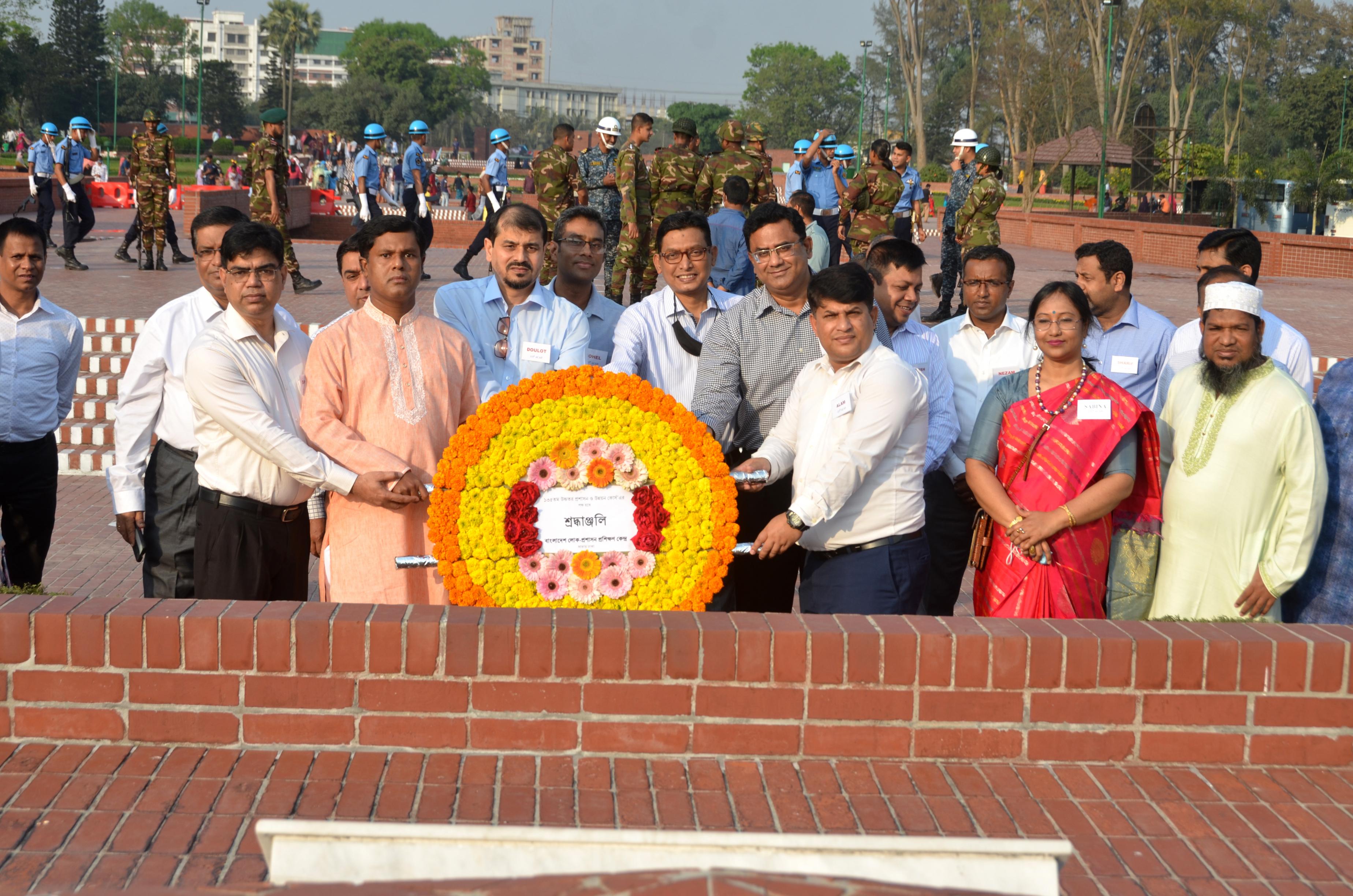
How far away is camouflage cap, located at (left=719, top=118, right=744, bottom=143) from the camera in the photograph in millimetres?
10922

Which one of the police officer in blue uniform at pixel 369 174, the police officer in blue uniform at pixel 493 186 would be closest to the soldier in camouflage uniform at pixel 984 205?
the police officer in blue uniform at pixel 493 186

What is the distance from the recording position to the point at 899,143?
1472cm

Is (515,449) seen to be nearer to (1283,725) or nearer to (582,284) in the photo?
(582,284)

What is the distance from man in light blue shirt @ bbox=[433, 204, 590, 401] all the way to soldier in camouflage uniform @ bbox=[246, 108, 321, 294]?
28.1 feet

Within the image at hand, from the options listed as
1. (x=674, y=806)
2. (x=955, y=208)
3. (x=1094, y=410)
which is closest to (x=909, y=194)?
(x=955, y=208)

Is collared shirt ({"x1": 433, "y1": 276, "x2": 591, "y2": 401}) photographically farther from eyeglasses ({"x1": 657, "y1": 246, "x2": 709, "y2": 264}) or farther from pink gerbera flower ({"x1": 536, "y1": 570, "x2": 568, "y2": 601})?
pink gerbera flower ({"x1": 536, "y1": 570, "x2": 568, "y2": 601})

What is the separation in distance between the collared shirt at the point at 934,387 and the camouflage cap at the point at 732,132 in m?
6.30

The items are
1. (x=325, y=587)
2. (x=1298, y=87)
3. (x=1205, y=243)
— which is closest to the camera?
(x=325, y=587)

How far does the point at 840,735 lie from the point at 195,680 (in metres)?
1.79

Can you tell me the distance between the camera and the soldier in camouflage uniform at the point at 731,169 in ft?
36.3

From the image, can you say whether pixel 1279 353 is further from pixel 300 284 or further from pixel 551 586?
pixel 300 284

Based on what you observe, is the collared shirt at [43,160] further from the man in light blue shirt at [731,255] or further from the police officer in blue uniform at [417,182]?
the man in light blue shirt at [731,255]

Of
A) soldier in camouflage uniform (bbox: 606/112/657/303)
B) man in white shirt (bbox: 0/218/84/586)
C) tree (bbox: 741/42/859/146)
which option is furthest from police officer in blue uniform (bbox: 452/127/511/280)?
tree (bbox: 741/42/859/146)

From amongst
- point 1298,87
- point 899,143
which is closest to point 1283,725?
point 899,143
